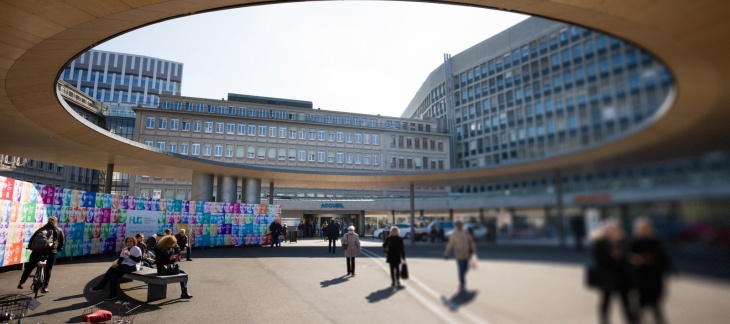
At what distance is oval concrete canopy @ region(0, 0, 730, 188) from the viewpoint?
1074mm

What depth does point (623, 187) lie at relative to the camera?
1084 millimetres

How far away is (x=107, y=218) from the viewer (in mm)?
18672

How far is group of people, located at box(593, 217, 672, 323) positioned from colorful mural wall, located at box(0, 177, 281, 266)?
16.6m

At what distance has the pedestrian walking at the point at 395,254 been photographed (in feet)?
7.33

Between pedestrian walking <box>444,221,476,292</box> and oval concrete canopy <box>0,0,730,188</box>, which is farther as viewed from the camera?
pedestrian walking <box>444,221,476,292</box>

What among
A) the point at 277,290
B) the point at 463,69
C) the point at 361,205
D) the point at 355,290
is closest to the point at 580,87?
the point at 463,69

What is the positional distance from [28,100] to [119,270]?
23.7 ft

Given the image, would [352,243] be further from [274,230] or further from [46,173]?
[46,173]

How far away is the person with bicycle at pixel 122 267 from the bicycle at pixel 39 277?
1056 millimetres

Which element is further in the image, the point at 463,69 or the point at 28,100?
the point at 28,100

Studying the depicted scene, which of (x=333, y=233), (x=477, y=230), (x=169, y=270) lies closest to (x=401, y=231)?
(x=477, y=230)

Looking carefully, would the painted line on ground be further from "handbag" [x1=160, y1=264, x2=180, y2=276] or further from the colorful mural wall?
the colorful mural wall

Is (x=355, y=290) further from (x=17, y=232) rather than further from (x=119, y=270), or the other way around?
(x=17, y=232)

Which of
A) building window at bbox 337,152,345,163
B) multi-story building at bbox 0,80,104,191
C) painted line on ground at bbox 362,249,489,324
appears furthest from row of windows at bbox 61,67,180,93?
multi-story building at bbox 0,80,104,191
